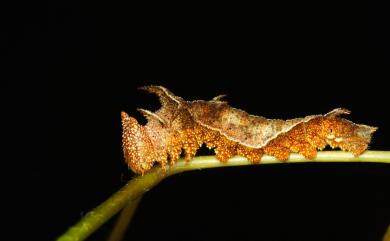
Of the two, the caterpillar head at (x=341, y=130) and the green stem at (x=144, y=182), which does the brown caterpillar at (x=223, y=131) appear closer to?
the caterpillar head at (x=341, y=130)

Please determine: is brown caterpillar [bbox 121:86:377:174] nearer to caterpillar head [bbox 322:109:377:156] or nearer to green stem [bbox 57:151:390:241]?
caterpillar head [bbox 322:109:377:156]

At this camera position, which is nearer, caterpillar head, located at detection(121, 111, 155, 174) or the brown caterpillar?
caterpillar head, located at detection(121, 111, 155, 174)

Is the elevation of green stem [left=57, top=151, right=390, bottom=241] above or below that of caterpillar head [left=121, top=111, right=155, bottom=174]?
above

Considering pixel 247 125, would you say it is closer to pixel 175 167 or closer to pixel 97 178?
pixel 175 167

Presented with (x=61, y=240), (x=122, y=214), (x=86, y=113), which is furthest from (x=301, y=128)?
(x=86, y=113)

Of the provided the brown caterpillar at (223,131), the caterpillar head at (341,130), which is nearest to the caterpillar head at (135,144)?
the brown caterpillar at (223,131)

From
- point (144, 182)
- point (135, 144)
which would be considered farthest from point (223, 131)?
point (144, 182)

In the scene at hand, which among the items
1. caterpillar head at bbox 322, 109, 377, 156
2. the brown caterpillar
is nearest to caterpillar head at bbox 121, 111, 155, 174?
the brown caterpillar

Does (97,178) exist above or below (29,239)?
above
